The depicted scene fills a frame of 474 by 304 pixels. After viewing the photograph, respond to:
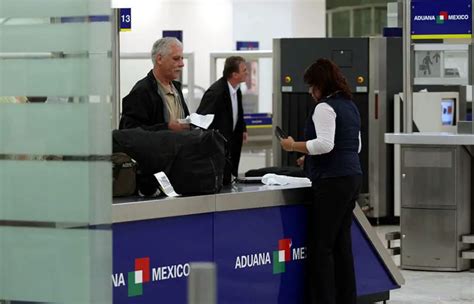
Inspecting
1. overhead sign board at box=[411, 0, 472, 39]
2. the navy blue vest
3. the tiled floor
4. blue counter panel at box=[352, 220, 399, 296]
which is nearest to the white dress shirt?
overhead sign board at box=[411, 0, 472, 39]

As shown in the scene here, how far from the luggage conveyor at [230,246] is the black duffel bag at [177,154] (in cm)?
10

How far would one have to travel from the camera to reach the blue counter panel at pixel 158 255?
219 inches

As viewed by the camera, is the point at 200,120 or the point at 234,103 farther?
the point at 234,103

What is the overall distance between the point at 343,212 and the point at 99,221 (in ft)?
9.15

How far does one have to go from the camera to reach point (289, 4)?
1989cm

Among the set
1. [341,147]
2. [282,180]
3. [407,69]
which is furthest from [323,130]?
[407,69]

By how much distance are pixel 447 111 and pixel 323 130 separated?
6.36 m

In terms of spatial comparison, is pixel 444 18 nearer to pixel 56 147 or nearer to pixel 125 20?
pixel 125 20

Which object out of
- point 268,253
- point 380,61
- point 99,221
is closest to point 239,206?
point 268,253

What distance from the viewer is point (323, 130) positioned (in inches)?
256

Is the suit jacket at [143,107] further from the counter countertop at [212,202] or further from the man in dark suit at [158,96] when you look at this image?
the counter countertop at [212,202]

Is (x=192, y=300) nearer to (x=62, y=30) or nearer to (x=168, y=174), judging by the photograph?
(x=62, y=30)

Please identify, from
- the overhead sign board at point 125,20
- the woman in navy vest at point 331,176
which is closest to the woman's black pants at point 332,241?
the woman in navy vest at point 331,176

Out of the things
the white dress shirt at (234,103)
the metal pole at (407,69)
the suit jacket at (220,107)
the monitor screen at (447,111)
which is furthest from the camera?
the monitor screen at (447,111)
